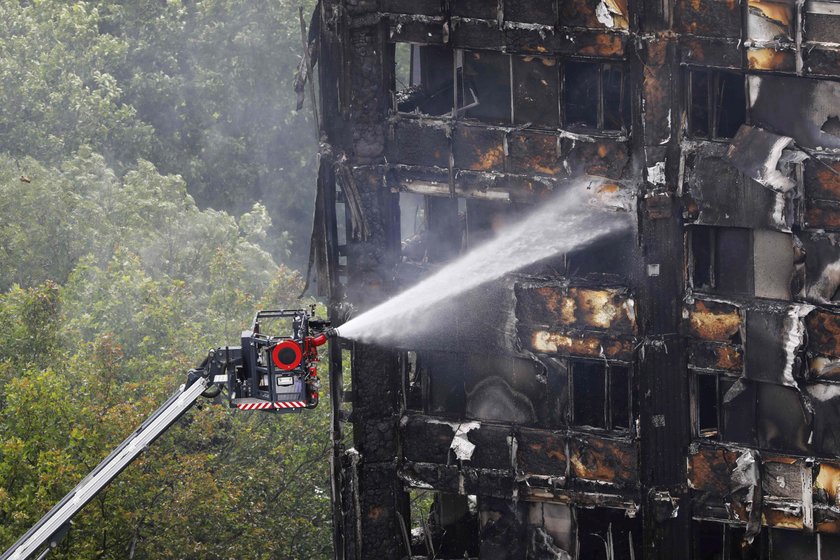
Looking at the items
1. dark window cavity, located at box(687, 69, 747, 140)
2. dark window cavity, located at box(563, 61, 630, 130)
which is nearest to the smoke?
dark window cavity, located at box(563, 61, 630, 130)

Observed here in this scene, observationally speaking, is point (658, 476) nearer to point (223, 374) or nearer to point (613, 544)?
point (613, 544)

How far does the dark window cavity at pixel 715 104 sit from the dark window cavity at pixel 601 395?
12.1ft

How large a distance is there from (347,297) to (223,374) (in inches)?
120

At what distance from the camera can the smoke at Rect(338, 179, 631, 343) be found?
19.5 metres

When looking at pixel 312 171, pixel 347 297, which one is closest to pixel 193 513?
pixel 347 297

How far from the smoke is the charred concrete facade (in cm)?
17

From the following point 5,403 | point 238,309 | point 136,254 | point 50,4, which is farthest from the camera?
point 50,4

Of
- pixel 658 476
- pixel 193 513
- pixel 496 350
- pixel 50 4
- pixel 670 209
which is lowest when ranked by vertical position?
pixel 193 513

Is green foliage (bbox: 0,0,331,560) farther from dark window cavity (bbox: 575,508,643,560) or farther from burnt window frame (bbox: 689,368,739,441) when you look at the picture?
burnt window frame (bbox: 689,368,739,441)

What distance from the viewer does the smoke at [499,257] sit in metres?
19.5

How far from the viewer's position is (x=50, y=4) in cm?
5581

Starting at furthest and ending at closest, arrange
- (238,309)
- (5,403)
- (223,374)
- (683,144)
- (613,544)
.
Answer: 1. (238,309)
2. (5,403)
3. (613,544)
4. (683,144)
5. (223,374)

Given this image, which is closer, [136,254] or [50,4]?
[136,254]

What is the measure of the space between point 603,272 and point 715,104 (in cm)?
292
